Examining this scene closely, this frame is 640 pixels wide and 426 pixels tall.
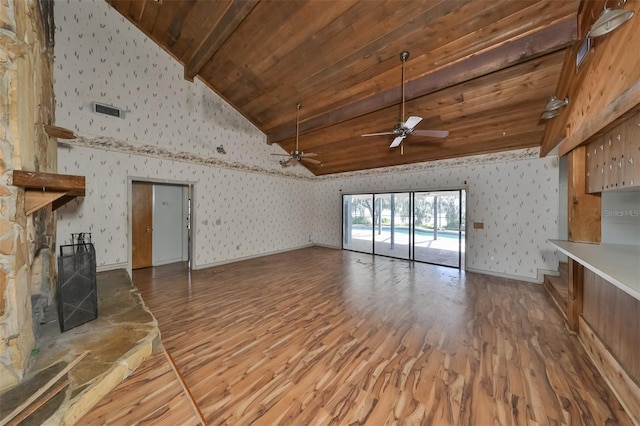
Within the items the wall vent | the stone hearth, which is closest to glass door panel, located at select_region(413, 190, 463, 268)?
the stone hearth

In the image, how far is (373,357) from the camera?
2320 mm

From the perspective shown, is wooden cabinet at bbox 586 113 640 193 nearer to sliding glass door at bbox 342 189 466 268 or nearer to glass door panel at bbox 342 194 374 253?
sliding glass door at bbox 342 189 466 268

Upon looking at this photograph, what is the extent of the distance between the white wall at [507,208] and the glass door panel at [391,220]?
1.07 m

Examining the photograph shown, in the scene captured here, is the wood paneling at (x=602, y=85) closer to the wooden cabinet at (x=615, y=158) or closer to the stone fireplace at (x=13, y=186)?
the wooden cabinet at (x=615, y=158)

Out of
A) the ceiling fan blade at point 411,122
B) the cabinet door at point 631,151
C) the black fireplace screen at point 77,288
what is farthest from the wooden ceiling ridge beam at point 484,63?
the black fireplace screen at point 77,288

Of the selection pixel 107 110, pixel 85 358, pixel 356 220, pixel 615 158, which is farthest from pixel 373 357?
pixel 356 220

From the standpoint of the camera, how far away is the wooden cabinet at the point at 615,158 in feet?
6.02

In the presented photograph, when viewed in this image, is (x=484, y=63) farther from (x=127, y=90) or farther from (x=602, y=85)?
(x=127, y=90)

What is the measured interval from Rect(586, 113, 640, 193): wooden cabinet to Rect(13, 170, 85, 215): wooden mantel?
4431mm

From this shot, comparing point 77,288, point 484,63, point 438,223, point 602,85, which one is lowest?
point 77,288

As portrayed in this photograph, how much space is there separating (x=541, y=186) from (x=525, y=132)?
126 cm

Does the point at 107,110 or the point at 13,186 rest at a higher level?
the point at 107,110

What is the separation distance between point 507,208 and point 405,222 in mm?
2574

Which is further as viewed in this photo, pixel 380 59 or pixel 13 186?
pixel 380 59
